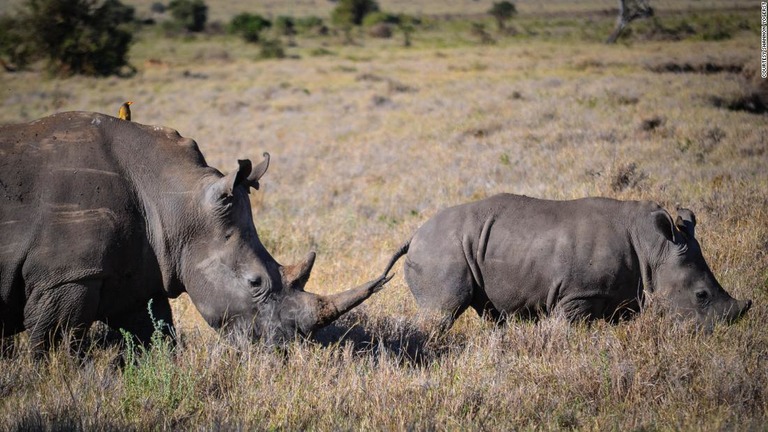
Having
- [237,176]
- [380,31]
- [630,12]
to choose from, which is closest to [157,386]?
[237,176]

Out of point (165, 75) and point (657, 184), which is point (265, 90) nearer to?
point (165, 75)

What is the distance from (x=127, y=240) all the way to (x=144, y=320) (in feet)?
2.80

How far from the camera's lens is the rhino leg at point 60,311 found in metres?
5.00

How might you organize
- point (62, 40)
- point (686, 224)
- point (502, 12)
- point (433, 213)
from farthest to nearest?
1. point (502, 12)
2. point (62, 40)
3. point (433, 213)
4. point (686, 224)

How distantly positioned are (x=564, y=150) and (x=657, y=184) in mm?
3343

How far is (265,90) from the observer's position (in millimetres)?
27609

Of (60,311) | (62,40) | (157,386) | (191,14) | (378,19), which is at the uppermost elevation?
(60,311)

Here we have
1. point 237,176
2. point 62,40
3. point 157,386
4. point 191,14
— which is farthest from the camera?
point 191,14

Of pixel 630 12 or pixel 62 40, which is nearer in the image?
pixel 62 40

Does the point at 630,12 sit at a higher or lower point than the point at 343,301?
lower

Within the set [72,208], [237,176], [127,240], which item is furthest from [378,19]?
[72,208]

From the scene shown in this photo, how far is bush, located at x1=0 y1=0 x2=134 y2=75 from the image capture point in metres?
35.2

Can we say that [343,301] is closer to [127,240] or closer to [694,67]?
[127,240]

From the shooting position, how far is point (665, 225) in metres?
6.39
